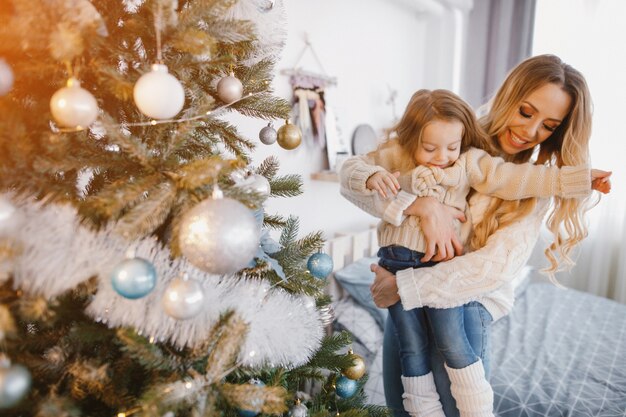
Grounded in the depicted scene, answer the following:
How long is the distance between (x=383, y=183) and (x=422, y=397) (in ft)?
1.82

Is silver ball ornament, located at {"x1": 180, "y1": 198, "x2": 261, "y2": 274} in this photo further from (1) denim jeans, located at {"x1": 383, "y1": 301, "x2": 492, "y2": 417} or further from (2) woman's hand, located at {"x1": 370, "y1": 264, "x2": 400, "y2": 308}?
(1) denim jeans, located at {"x1": 383, "y1": 301, "x2": 492, "y2": 417}

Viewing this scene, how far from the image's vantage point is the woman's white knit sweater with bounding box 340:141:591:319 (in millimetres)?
945

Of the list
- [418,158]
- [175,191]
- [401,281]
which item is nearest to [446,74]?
[418,158]

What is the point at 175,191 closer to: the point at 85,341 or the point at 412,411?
the point at 85,341

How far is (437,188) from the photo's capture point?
103 cm

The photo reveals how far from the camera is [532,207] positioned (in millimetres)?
1002

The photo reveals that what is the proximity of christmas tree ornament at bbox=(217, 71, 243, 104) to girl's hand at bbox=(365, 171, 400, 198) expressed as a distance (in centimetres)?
43

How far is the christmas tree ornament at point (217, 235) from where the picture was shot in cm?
46

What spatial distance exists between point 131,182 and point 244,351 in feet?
0.93

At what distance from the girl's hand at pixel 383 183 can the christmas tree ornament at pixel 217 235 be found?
20.9 inches

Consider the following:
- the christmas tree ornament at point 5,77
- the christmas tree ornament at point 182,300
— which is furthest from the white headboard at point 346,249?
the christmas tree ornament at point 5,77

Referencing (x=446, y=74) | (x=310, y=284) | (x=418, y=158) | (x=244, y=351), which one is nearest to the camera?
(x=244, y=351)

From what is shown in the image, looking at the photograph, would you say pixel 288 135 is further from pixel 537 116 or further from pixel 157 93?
pixel 537 116

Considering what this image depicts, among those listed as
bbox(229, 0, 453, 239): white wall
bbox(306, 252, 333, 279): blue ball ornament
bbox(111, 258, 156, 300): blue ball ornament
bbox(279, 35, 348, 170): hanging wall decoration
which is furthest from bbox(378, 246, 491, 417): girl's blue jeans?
bbox(279, 35, 348, 170): hanging wall decoration
